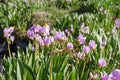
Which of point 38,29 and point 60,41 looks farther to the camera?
point 60,41

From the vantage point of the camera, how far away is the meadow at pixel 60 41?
3.35 meters

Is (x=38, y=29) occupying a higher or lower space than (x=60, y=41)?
higher

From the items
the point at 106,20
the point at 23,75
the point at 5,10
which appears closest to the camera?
the point at 23,75

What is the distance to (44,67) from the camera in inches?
136

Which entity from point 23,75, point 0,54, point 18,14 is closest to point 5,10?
point 18,14

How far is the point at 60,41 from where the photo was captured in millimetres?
3807

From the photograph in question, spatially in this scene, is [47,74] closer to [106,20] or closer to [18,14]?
[106,20]

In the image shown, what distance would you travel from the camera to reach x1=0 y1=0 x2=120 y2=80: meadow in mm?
3349

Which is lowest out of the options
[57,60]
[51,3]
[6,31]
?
[51,3]

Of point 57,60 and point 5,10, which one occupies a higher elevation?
point 57,60

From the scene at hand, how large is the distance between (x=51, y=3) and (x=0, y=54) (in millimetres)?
4644

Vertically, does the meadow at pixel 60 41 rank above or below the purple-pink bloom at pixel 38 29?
below

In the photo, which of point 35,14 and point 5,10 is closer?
point 35,14

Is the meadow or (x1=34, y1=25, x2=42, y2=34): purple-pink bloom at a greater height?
(x1=34, y1=25, x2=42, y2=34): purple-pink bloom
